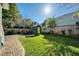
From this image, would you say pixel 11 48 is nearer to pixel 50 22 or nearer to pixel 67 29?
pixel 50 22

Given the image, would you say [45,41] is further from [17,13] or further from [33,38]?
[17,13]

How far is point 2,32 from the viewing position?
2119 millimetres

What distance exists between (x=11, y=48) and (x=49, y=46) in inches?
18.3

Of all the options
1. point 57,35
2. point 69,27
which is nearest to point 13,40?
point 57,35

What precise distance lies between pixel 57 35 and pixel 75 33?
0.23 metres

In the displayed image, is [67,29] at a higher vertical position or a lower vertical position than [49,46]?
higher

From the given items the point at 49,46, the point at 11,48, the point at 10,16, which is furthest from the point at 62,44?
the point at 10,16

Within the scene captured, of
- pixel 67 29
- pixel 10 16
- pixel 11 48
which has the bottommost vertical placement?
pixel 11 48

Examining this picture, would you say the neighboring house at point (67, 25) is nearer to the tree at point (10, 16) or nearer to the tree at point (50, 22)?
the tree at point (50, 22)

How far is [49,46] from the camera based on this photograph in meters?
2.12

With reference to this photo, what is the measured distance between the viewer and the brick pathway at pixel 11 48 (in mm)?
2076

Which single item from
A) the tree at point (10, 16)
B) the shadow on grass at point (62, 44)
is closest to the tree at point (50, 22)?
the shadow on grass at point (62, 44)

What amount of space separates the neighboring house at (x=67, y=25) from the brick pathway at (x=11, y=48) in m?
0.41

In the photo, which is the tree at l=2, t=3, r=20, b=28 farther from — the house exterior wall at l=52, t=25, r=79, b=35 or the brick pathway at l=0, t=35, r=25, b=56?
the house exterior wall at l=52, t=25, r=79, b=35
